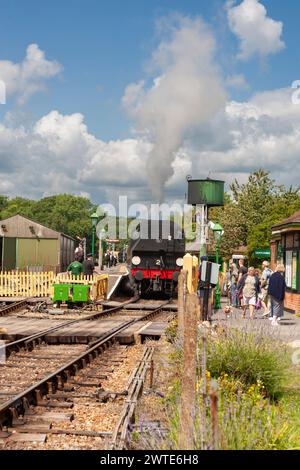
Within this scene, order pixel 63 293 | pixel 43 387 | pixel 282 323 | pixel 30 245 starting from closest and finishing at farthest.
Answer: pixel 43 387 < pixel 282 323 < pixel 63 293 < pixel 30 245

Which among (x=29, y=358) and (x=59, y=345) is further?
(x=59, y=345)

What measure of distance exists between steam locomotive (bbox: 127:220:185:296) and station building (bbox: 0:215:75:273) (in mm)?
15270

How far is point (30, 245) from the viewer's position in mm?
44750

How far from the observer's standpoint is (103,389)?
9039 mm

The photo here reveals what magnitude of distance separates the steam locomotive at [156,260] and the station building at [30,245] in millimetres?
15270

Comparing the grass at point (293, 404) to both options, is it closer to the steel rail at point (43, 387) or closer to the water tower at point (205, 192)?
the steel rail at point (43, 387)

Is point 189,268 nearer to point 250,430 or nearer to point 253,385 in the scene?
point 253,385

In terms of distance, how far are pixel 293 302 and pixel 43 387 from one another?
13.3 metres

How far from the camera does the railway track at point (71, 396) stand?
22.4 feet

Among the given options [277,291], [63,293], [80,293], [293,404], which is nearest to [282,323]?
[277,291]
